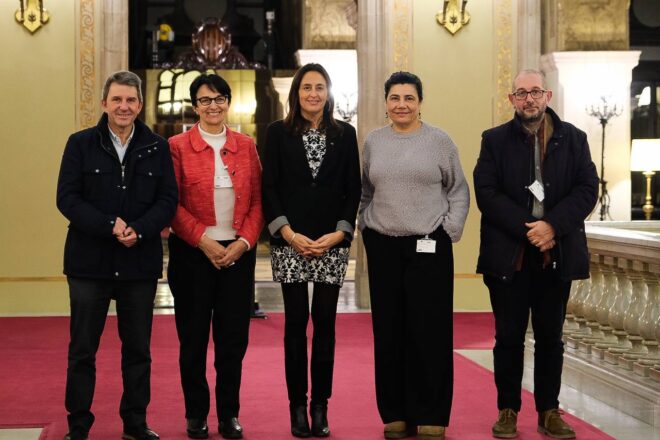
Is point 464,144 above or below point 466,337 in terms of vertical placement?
above

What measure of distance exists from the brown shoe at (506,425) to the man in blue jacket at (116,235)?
4.96 feet

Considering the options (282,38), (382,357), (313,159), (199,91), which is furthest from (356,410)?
(282,38)

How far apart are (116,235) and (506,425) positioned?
6.19 ft

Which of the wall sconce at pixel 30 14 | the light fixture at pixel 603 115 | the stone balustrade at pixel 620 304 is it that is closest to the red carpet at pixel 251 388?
the stone balustrade at pixel 620 304

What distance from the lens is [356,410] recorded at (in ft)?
17.8

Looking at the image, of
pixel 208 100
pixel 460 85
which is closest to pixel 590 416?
pixel 208 100

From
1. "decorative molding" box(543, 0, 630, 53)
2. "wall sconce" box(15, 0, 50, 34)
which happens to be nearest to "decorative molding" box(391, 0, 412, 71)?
"wall sconce" box(15, 0, 50, 34)

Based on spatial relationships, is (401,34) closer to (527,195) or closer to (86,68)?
(86,68)

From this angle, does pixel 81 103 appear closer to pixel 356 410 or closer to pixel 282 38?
pixel 356 410

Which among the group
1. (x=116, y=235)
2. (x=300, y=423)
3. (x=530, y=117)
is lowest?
(x=300, y=423)

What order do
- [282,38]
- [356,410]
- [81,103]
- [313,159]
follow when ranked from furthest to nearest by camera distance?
1. [282,38]
2. [81,103]
3. [356,410]
4. [313,159]

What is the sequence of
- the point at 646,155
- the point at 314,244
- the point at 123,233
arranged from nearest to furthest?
1. the point at 123,233
2. the point at 314,244
3. the point at 646,155

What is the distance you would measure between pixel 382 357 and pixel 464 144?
5292 mm

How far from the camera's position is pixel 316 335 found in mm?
4738
